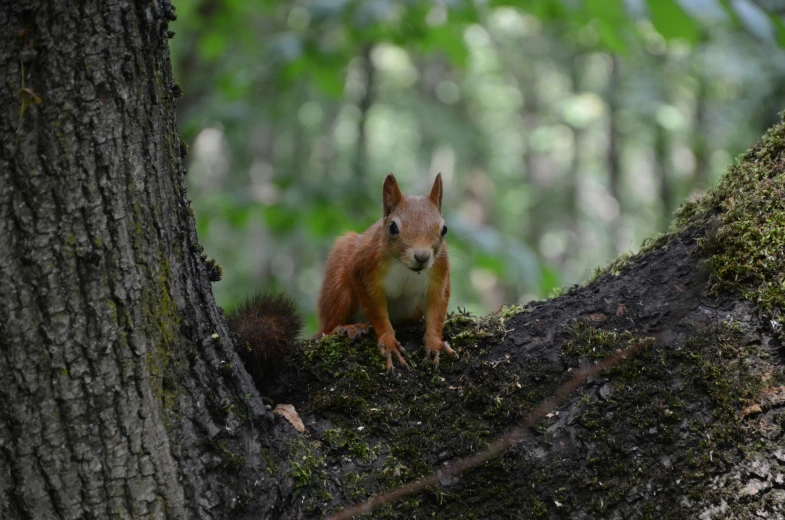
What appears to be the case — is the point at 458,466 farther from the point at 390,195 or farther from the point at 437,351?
the point at 390,195

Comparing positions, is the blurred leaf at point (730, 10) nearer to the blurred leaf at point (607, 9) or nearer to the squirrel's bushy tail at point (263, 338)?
the blurred leaf at point (607, 9)

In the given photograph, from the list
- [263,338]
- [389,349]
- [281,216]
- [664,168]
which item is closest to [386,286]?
[389,349]

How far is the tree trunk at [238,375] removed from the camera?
1.42 metres

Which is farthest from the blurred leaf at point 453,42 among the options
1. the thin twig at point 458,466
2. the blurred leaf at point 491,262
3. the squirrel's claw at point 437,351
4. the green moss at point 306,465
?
the green moss at point 306,465

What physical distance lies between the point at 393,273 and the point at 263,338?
0.99 meters

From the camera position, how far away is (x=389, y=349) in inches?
87.0

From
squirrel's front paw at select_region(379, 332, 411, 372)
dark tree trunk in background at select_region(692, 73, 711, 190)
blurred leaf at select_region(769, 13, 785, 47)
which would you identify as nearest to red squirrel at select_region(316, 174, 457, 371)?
squirrel's front paw at select_region(379, 332, 411, 372)

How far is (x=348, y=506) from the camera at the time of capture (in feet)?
5.43

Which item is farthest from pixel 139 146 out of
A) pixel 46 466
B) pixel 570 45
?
pixel 570 45

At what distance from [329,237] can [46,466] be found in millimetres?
3922

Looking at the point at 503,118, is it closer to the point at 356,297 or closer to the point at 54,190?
the point at 356,297

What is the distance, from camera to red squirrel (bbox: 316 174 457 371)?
2.74 metres

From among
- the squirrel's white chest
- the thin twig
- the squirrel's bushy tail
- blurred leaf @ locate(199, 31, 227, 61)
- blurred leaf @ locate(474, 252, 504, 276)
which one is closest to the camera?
the thin twig

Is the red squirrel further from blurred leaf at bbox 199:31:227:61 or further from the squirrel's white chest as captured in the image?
blurred leaf at bbox 199:31:227:61
